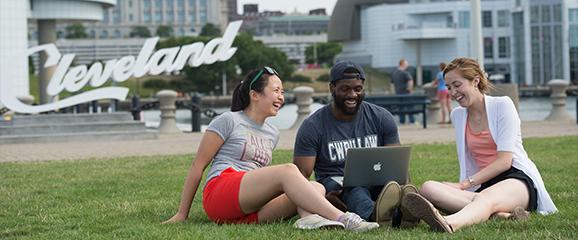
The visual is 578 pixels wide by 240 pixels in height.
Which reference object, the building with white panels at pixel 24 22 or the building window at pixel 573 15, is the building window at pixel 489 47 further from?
the building with white panels at pixel 24 22

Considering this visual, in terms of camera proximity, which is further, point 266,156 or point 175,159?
point 175,159

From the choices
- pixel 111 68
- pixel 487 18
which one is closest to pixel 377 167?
pixel 111 68

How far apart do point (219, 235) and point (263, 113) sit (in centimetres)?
103

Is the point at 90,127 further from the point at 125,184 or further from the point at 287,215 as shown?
the point at 287,215

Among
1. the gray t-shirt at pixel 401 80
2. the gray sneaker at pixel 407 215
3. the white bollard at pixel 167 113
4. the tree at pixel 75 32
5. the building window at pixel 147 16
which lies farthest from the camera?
the building window at pixel 147 16

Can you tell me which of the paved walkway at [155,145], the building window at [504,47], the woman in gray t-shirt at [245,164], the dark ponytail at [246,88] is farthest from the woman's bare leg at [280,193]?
the building window at [504,47]

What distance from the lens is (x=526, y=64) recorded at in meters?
108

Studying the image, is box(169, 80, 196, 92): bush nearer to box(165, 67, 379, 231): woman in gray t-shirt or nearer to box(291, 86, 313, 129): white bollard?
box(291, 86, 313, 129): white bollard

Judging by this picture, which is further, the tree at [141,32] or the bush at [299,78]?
the tree at [141,32]

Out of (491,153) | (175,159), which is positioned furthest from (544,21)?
(491,153)

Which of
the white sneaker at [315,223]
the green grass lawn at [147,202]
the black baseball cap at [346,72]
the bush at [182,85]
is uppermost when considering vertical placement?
the black baseball cap at [346,72]

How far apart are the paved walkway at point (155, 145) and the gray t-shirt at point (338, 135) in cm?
930

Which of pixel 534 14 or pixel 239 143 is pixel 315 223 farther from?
pixel 534 14

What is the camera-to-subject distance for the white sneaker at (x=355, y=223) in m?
6.36
